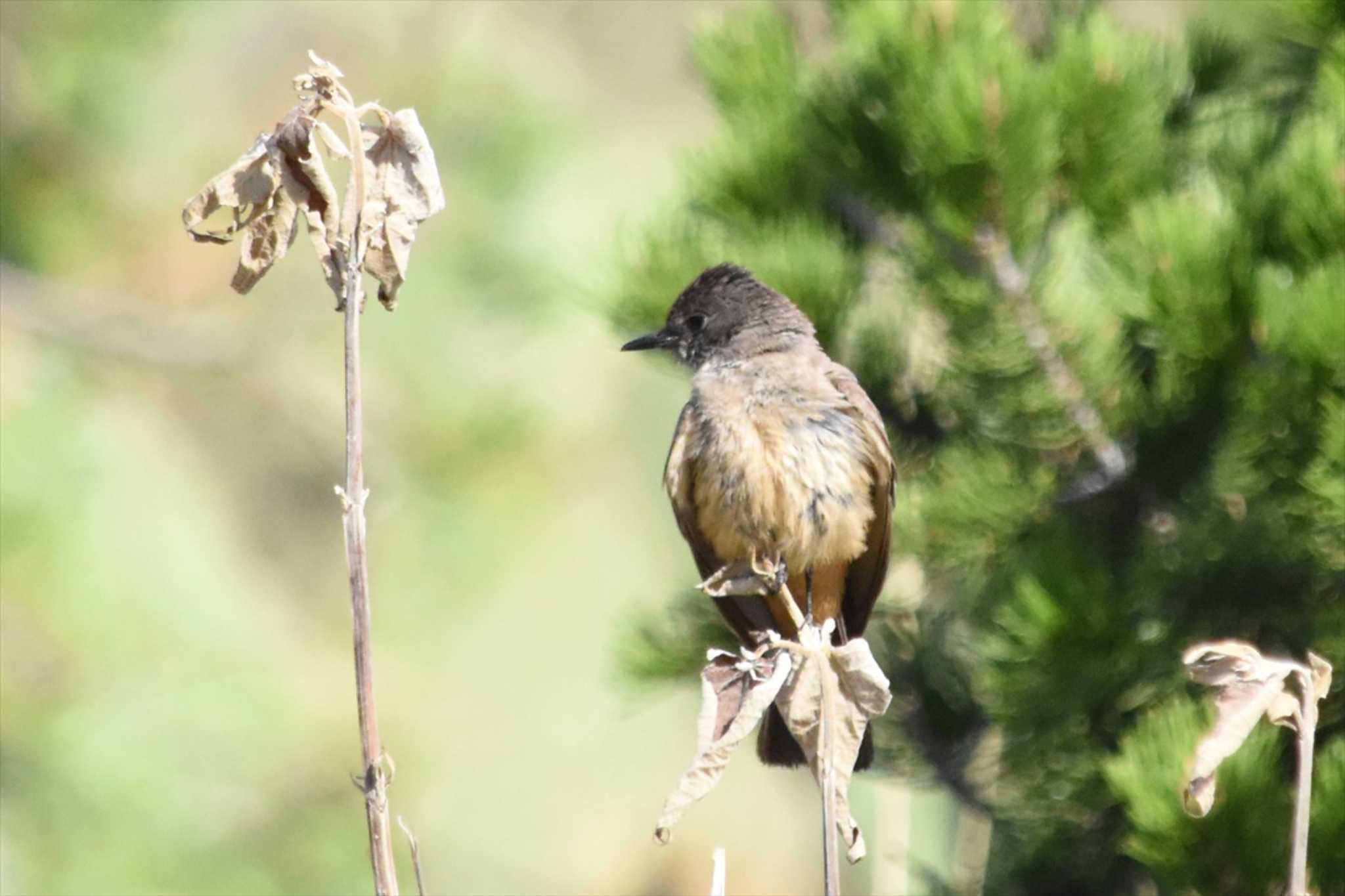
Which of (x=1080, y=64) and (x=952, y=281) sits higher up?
(x=1080, y=64)

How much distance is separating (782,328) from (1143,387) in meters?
0.58

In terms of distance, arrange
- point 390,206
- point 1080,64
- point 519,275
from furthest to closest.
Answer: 1. point 519,275
2. point 1080,64
3. point 390,206

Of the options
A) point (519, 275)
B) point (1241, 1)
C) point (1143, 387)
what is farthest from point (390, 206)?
point (519, 275)

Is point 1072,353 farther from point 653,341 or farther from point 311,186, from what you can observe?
point 311,186

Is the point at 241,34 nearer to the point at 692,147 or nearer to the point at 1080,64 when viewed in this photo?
the point at 692,147

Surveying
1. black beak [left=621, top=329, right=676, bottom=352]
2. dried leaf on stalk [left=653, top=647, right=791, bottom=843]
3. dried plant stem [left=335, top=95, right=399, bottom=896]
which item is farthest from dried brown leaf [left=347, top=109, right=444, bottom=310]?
black beak [left=621, top=329, right=676, bottom=352]

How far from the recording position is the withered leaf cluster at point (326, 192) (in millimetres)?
1244

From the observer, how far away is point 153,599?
11.6 feet

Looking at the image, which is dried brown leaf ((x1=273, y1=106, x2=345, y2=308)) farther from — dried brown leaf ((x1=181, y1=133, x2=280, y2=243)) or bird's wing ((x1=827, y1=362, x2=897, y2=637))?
bird's wing ((x1=827, y1=362, x2=897, y2=637))

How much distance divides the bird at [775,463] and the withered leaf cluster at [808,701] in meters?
1.11

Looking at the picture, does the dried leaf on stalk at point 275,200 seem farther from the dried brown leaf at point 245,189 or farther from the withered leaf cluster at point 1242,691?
the withered leaf cluster at point 1242,691

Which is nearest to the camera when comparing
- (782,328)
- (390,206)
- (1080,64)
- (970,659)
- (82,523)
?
(390,206)

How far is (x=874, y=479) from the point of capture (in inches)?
105

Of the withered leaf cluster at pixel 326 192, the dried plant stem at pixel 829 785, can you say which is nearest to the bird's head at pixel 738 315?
the withered leaf cluster at pixel 326 192
